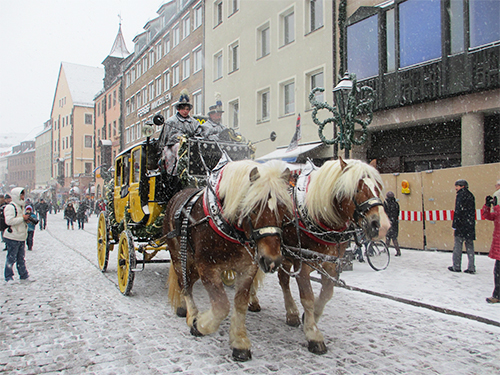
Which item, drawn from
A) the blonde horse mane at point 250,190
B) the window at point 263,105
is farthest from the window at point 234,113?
the blonde horse mane at point 250,190

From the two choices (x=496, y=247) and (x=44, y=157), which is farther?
(x=44, y=157)

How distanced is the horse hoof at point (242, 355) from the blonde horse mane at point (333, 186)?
1.36 meters

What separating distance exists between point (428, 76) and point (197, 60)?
1728cm

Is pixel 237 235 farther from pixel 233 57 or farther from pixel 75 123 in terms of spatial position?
pixel 75 123

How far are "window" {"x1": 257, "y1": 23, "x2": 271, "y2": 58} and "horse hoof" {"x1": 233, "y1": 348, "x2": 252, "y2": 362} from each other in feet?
55.4

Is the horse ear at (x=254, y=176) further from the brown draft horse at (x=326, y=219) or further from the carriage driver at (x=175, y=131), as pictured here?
the carriage driver at (x=175, y=131)

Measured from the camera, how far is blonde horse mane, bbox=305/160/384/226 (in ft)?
12.0

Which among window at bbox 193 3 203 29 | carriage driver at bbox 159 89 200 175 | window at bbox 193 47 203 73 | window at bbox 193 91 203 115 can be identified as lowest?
carriage driver at bbox 159 89 200 175

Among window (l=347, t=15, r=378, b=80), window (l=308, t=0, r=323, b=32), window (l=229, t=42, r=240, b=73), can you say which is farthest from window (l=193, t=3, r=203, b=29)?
window (l=347, t=15, r=378, b=80)

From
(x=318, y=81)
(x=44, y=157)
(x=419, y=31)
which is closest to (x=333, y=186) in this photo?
(x=419, y=31)

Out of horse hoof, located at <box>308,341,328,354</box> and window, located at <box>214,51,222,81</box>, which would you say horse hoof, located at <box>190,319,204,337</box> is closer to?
horse hoof, located at <box>308,341,328,354</box>

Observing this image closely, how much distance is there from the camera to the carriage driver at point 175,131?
5.52 m

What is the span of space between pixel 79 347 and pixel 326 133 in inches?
489

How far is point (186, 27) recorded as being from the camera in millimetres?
27344
